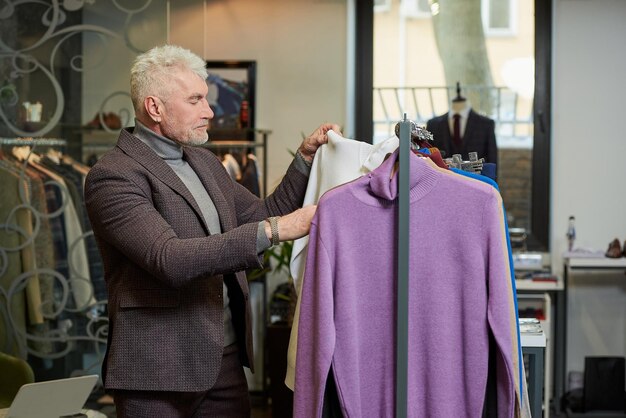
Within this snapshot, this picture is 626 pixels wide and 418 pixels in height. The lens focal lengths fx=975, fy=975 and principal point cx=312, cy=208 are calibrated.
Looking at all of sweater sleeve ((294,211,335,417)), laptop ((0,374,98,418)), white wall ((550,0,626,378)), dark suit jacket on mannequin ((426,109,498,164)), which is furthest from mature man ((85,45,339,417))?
white wall ((550,0,626,378))

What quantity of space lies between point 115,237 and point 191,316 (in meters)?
0.30

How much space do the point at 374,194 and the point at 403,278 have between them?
21 cm

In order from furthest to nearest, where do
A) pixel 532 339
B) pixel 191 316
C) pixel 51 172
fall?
pixel 51 172, pixel 532 339, pixel 191 316

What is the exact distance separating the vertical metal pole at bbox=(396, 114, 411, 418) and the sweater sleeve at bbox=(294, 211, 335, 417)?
0.50 feet

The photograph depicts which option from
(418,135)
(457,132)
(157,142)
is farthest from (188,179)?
(457,132)

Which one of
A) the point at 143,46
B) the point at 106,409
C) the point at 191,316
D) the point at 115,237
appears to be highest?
the point at 143,46

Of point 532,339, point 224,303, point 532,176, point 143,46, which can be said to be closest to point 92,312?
point 143,46

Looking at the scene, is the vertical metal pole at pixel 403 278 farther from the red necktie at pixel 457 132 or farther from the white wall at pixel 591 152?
the white wall at pixel 591 152

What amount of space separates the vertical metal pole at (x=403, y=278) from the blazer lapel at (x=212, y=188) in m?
0.74

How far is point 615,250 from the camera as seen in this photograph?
18.0 feet

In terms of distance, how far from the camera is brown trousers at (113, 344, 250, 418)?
2.63m

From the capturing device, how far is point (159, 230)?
2.45 meters

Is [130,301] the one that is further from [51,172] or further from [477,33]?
[477,33]

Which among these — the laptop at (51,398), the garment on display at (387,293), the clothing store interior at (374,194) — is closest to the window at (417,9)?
the clothing store interior at (374,194)
